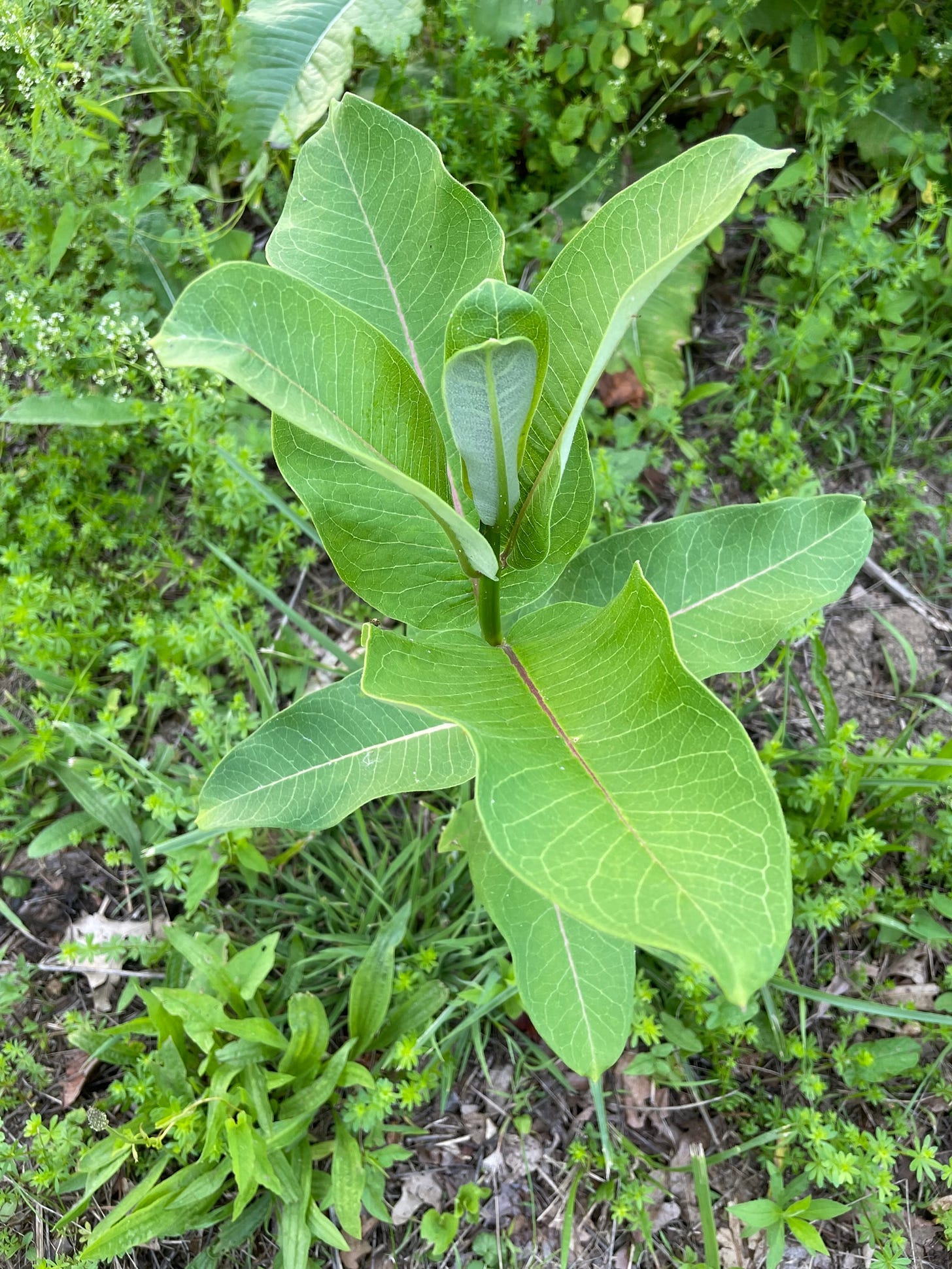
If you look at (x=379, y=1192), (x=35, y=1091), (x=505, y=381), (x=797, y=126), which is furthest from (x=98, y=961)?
(x=797, y=126)

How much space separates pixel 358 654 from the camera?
243 centimetres

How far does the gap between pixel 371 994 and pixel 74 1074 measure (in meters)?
0.81

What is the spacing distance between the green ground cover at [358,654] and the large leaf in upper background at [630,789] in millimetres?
916

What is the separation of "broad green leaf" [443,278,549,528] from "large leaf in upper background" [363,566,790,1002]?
0.25m

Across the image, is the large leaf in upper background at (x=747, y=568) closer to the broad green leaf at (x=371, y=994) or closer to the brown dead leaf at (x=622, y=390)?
the broad green leaf at (x=371, y=994)

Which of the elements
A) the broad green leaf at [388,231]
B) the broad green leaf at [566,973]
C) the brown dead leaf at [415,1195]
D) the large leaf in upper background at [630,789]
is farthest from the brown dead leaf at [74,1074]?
the broad green leaf at [388,231]

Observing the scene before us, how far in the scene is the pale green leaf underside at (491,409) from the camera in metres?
0.92

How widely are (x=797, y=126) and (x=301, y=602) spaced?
2.43m

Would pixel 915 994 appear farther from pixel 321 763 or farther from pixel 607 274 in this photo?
pixel 607 274

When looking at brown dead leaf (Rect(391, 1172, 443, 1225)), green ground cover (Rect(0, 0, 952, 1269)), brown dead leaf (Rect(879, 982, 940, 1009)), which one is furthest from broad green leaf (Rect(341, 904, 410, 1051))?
brown dead leaf (Rect(879, 982, 940, 1009))

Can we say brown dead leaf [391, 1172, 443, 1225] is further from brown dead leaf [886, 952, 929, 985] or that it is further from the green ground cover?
brown dead leaf [886, 952, 929, 985]

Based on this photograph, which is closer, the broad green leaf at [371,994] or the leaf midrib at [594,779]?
the leaf midrib at [594,779]

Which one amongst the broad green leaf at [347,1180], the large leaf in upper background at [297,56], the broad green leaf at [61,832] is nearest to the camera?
the broad green leaf at [347,1180]

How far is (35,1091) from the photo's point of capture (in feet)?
6.55
